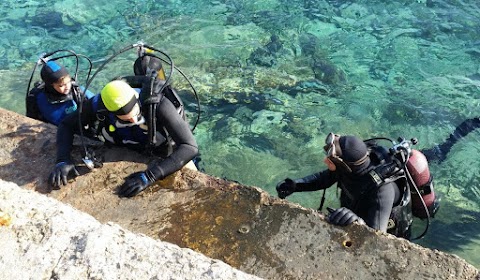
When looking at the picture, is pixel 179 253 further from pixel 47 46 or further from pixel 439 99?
pixel 47 46

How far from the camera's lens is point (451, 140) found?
700 centimetres

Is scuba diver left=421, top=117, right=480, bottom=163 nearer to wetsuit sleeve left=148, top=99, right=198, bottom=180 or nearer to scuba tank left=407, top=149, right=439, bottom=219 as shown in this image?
scuba tank left=407, top=149, right=439, bottom=219

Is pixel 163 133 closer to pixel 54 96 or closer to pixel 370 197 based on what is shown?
pixel 54 96

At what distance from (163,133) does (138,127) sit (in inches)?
9.0

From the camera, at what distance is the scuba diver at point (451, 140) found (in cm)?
678

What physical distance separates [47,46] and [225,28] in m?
3.54

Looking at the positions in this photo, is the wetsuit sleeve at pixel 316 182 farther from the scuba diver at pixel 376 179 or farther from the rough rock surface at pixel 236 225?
the rough rock surface at pixel 236 225

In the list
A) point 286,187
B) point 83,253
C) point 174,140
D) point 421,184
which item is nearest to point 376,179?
point 421,184

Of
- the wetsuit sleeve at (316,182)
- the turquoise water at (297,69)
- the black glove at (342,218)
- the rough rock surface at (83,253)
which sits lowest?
the turquoise water at (297,69)

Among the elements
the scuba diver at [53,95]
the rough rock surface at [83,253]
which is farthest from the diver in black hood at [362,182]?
the scuba diver at [53,95]

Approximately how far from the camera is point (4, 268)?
268 cm

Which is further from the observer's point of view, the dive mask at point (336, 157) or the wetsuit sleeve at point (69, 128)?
the wetsuit sleeve at point (69, 128)

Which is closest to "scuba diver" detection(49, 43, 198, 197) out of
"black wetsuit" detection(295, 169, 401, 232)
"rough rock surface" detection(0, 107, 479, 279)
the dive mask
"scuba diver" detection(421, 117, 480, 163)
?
"rough rock surface" detection(0, 107, 479, 279)

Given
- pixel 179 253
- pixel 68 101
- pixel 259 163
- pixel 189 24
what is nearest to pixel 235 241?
pixel 179 253
